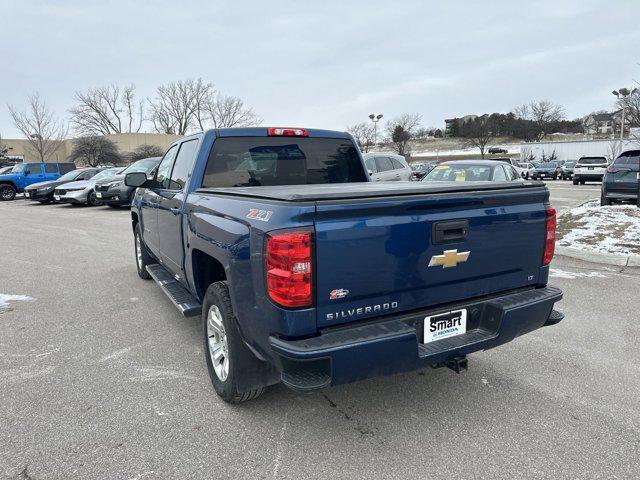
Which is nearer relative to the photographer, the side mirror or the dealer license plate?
the dealer license plate

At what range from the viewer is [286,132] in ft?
13.9

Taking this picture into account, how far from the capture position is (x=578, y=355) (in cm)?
391

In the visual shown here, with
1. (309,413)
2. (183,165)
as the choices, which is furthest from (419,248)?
(183,165)

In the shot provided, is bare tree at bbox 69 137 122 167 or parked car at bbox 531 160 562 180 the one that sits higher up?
bare tree at bbox 69 137 122 167

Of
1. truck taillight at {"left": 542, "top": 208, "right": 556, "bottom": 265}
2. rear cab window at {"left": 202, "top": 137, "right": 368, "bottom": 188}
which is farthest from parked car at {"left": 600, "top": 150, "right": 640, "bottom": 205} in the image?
truck taillight at {"left": 542, "top": 208, "right": 556, "bottom": 265}

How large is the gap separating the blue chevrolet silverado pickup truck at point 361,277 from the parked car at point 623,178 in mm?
11173

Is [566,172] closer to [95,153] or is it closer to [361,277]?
[361,277]

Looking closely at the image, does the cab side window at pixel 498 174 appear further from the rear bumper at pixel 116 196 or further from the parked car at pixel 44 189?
the parked car at pixel 44 189

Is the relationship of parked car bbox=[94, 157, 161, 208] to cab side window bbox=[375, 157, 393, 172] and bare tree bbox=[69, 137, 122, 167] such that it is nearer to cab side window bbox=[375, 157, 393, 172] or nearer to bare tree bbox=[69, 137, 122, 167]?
cab side window bbox=[375, 157, 393, 172]

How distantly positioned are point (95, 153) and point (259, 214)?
46720mm

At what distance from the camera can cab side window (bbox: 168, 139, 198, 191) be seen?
13.6 feet

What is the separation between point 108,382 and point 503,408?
115 inches

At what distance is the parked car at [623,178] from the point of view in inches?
479

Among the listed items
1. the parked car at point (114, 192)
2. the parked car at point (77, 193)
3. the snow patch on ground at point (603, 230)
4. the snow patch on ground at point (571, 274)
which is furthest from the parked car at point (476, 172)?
the parked car at point (77, 193)
